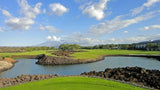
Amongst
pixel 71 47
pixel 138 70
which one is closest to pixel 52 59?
pixel 138 70

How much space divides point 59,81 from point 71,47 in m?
106

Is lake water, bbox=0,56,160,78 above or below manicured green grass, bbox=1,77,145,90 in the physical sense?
below

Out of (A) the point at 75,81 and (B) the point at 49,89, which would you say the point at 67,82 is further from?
(B) the point at 49,89

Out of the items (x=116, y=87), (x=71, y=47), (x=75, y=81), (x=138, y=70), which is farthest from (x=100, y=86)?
(x=71, y=47)

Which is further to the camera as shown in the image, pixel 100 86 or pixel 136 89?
pixel 100 86

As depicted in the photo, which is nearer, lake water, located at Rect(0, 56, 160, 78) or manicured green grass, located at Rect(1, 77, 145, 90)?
manicured green grass, located at Rect(1, 77, 145, 90)

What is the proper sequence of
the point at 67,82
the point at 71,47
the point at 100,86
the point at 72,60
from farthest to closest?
the point at 71,47 → the point at 72,60 → the point at 67,82 → the point at 100,86

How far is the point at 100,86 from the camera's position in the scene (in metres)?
11.9

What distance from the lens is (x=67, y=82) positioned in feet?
43.2

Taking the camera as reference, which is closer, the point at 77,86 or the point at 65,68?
the point at 77,86

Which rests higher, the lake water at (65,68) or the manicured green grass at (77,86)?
the manicured green grass at (77,86)

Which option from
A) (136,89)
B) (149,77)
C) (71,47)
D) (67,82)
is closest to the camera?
(136,89)

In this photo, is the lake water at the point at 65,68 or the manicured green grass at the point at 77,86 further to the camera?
the lake water at the point at 65,68

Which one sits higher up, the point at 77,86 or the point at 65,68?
the point at 77,86
